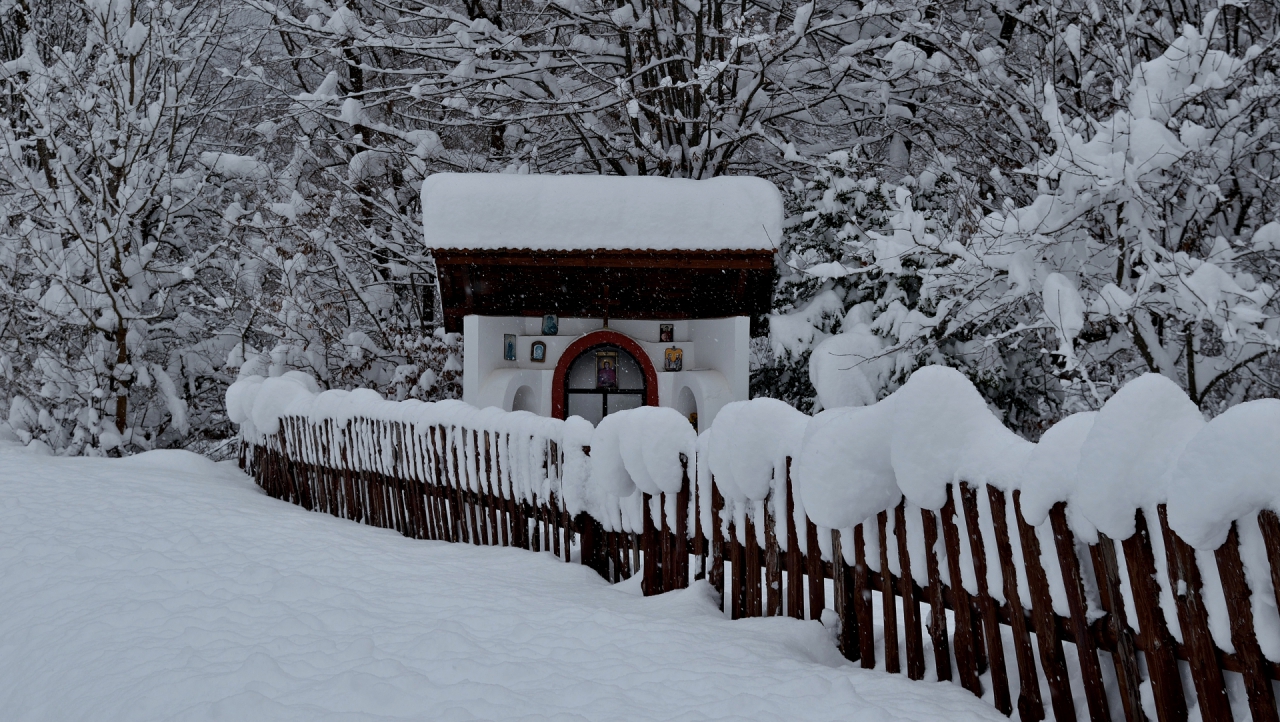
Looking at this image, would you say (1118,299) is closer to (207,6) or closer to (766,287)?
(766,287)

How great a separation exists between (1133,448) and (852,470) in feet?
3.56

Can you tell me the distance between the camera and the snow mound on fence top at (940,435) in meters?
3.27

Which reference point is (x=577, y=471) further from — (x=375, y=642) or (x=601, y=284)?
(x=601, y=284)

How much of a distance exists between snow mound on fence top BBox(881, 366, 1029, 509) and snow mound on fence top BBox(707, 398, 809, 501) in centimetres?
75

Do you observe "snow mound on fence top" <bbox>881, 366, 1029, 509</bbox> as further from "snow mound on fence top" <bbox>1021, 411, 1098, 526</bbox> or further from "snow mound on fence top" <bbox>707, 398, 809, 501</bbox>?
"snow mound on fence top" <bbox>707, 398, 809, 501</bbox>

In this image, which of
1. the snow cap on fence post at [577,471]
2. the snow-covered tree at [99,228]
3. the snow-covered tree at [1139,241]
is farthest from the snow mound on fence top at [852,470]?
the snow-covered tree at [99,228]

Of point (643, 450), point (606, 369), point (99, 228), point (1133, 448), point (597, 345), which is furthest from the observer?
point (99, 228)

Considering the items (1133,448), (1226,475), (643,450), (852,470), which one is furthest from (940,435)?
(643,450)

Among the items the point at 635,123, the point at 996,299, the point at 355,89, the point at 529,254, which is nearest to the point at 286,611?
the point at 529,254

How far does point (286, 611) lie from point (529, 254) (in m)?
5.21

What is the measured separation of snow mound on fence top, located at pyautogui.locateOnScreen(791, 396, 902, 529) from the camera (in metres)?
3.54

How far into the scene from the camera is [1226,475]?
2371 mm

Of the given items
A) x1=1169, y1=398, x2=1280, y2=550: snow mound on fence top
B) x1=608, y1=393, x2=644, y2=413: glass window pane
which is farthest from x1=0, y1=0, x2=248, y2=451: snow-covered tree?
x1=1169, y1=398, x2=1280, y2=550: snow mound on fence top

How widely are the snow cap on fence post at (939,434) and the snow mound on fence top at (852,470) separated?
0.54ft
